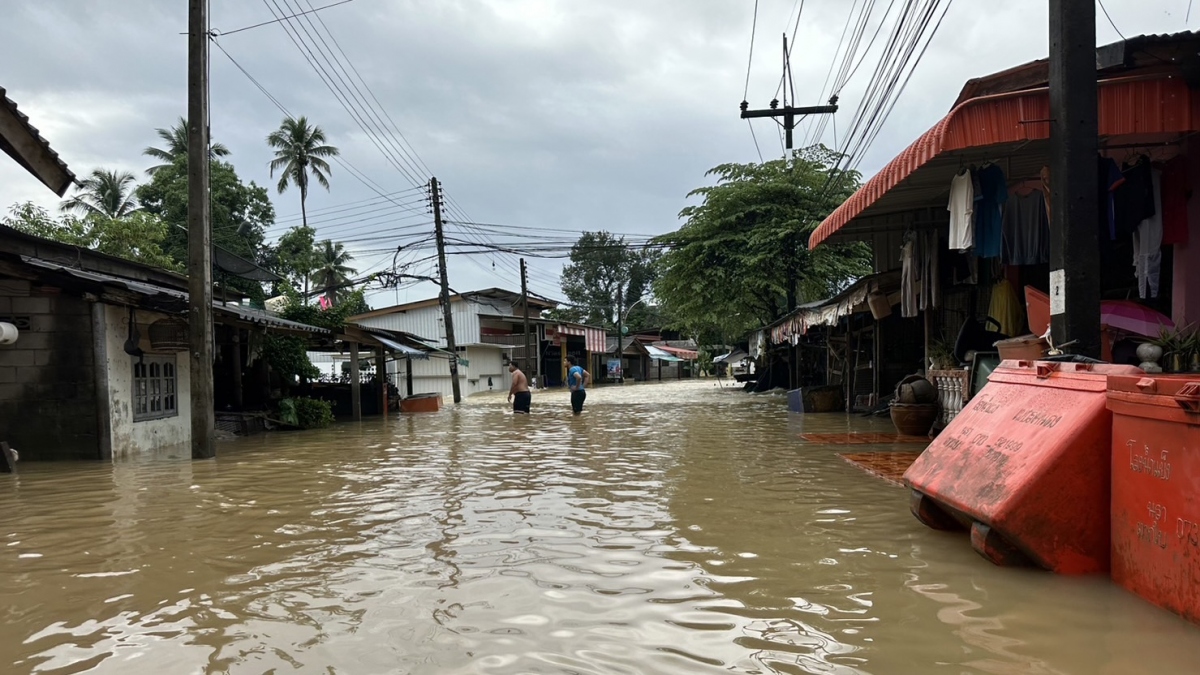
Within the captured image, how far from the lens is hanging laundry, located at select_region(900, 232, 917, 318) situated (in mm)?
11297

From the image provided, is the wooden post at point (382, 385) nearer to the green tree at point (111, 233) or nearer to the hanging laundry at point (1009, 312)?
the green tree at point (111, 233)

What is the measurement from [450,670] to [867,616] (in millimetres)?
1987

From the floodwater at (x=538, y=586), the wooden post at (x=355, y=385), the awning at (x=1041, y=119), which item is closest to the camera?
the floodwater at (x=538, y=586)

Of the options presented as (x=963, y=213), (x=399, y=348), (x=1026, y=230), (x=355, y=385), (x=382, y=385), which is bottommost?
(x=382, y=385)

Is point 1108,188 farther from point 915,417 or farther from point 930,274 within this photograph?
point 915,417

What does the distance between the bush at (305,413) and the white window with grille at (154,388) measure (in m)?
3.73

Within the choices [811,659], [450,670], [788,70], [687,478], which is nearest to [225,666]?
[450,670]

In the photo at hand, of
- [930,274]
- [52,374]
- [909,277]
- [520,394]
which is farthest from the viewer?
[520,394]

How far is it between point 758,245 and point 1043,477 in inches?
765

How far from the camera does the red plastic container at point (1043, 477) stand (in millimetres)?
3848

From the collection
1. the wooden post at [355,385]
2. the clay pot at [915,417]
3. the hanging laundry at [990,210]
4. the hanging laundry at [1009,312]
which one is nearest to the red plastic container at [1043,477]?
the hanging laundry at [990,210]

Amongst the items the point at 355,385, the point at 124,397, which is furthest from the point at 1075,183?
the point at 355,385

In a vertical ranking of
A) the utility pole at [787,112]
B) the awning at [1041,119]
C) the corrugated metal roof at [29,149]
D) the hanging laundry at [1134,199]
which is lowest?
the hanging laundry at [1134,199]

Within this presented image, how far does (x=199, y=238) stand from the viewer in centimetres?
1079
